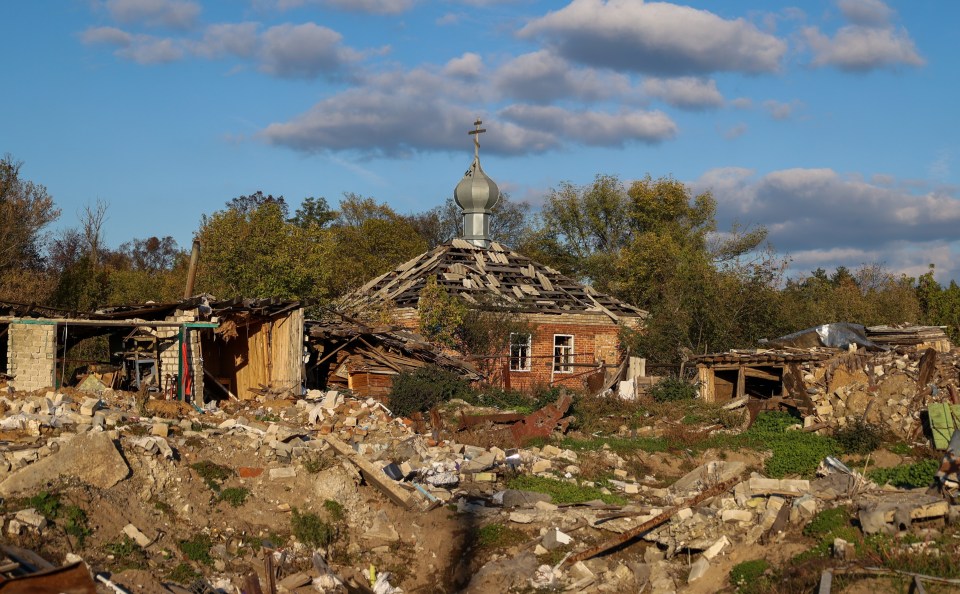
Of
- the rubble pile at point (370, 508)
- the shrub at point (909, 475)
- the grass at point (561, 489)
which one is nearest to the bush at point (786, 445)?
the rubble pile at point (370, 508)

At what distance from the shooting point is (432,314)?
24719mm

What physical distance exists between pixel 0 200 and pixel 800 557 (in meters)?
27.8

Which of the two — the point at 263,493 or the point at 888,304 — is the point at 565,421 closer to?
the point at 263,493

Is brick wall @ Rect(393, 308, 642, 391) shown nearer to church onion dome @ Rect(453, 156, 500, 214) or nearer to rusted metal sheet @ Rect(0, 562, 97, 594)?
church onion dome @ Rect(453, 156, 500, 214)

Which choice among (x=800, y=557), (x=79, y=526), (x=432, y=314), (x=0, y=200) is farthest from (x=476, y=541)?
(x=0, y=200)

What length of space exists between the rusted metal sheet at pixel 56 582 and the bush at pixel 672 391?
15184 millimetres

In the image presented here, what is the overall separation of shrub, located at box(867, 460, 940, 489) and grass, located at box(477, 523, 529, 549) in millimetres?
5452

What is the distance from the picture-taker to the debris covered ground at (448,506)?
10.5 metres

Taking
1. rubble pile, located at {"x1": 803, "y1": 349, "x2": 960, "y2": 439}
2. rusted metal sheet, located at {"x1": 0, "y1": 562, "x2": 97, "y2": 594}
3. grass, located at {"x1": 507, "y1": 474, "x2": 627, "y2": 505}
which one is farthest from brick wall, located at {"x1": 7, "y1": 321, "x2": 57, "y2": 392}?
rubble pile, located at {"x1": 803, "y1": 349, "x2": 960, "y2": 439}

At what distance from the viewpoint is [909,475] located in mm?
13625

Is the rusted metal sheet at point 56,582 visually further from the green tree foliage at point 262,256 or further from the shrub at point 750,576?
the green tree foliage at point 262,256

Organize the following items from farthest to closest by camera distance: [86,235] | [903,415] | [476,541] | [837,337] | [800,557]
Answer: [86,235] < [837,337] < [903,415] < [476,541] < [800,557]

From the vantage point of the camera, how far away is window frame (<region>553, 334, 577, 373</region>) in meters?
27.8

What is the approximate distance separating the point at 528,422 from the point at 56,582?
33.6ft
